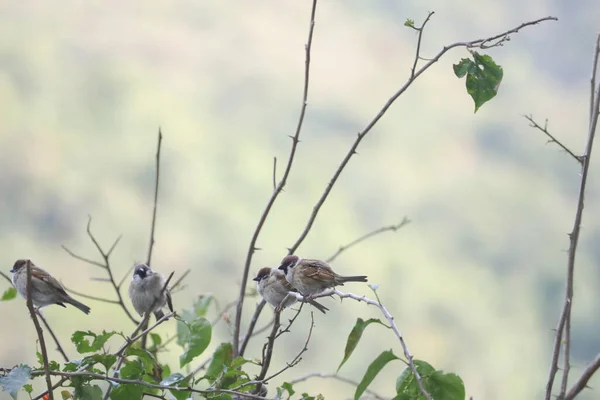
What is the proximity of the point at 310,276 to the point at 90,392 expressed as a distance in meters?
1.01

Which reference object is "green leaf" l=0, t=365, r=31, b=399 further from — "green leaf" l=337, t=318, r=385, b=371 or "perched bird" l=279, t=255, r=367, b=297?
"perched bird" l=279, t=255, r=367, b=297

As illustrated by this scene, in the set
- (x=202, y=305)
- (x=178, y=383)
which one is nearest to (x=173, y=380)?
(x=178, y=383)

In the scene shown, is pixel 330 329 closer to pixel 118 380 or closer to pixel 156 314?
pixel 156 314

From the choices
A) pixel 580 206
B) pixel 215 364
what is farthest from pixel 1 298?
pixel 580 206

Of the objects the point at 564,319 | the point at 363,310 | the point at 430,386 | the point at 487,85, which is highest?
the point at 363,310

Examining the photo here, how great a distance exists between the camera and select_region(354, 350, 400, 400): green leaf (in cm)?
114

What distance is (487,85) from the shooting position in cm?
146

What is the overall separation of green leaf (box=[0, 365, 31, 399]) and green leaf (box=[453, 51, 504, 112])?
992 millimetres

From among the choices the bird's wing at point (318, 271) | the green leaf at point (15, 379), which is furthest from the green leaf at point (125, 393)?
the bird's wing at point (318, 271)

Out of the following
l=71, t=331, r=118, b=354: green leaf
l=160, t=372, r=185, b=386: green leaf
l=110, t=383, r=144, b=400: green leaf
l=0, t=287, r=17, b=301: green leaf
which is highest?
l=0, t=287, r=17, b=301: green leaf

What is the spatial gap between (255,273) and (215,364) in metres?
0.96

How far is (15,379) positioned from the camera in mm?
1136

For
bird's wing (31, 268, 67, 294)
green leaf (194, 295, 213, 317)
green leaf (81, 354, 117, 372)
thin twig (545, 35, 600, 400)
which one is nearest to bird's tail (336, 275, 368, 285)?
green leaf (194, 295, 213, 317)

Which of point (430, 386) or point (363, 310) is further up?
point (363, 310)
